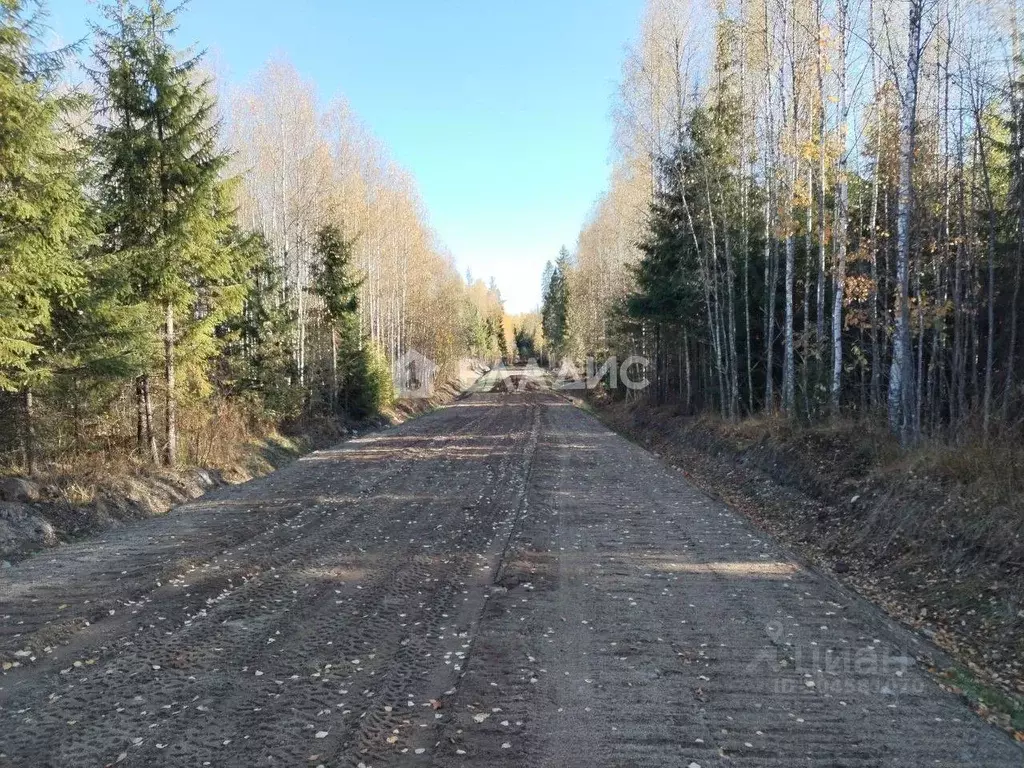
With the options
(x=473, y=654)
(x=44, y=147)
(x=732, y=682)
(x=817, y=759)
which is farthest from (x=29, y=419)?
(x=817, y=759)

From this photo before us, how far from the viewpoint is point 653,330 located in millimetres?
27250

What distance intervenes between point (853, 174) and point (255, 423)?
18.0m

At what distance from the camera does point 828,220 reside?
17.6 meters

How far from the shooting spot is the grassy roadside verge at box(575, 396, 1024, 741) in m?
5.22

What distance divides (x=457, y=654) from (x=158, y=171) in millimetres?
12168

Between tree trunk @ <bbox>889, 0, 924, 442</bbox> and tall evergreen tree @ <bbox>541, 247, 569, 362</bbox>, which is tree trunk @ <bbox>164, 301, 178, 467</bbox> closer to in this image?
tree trunk @ <bbox>889, 0, 924, 442</bbox>

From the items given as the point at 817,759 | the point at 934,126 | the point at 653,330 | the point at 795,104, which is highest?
the point at 795,104

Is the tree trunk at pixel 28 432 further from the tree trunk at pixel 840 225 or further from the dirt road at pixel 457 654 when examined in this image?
the tree trunk at pixel 840 225

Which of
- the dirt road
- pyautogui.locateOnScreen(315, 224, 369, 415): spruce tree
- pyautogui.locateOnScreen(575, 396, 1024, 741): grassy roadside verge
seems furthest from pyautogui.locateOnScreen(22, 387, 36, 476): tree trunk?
pyautogui.locateOnScreen(315, 224, 369, 415): spruce tree

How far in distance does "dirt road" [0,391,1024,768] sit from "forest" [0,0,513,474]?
9.86ft

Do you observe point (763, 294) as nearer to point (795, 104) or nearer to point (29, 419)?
point (795, 104)

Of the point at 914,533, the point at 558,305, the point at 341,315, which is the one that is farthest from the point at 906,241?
the point at 558,305

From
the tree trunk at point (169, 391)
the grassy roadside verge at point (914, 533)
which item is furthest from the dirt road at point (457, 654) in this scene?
the tree trunk at point (169, 391)

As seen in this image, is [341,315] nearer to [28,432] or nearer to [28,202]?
[28,432]
